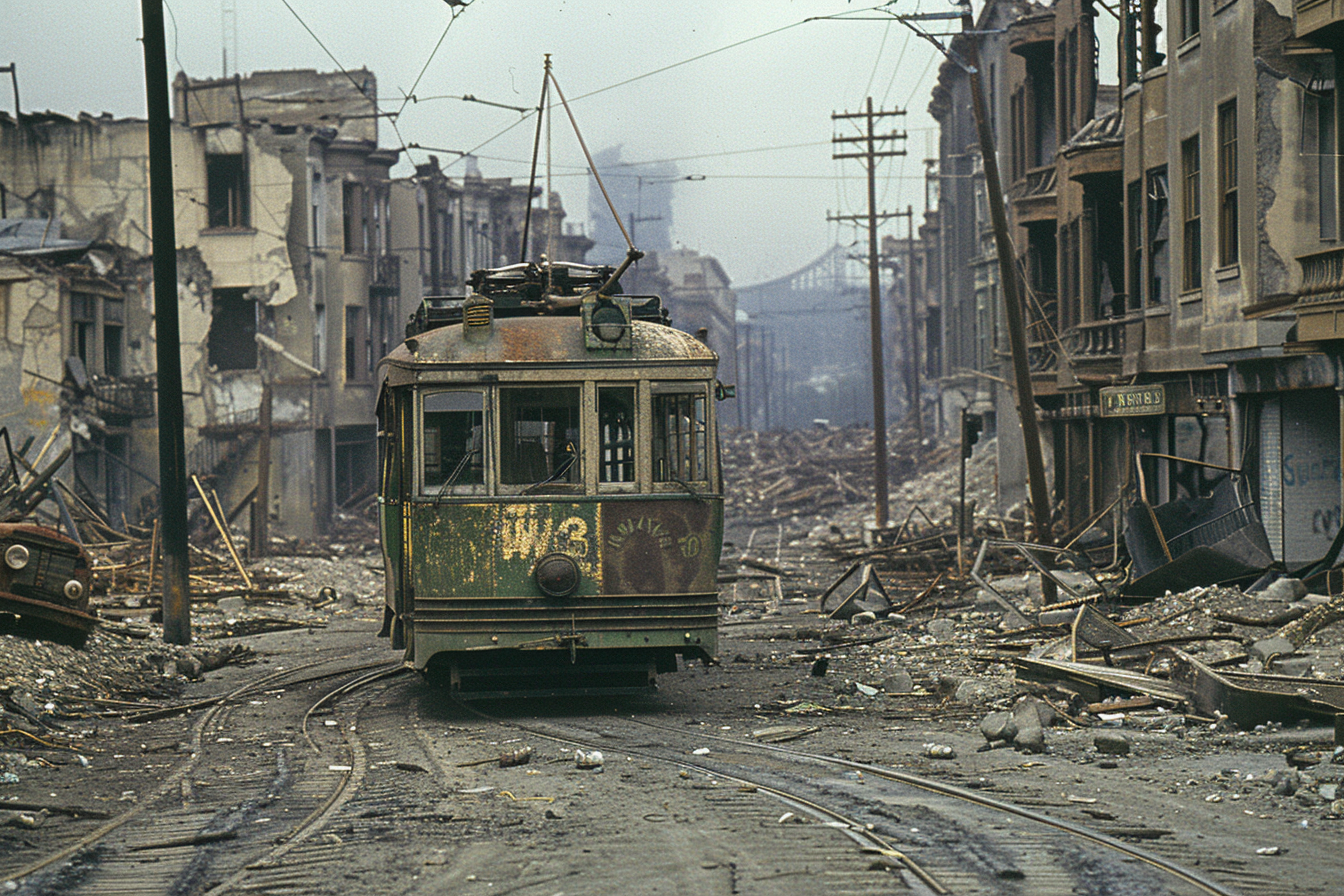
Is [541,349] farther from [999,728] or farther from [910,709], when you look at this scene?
[999,728]

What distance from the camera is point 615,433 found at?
38.5 feet

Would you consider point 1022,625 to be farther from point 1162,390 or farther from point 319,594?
point 319,594

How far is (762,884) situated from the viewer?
6418mm

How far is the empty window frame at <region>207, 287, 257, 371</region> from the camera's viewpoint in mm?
41469

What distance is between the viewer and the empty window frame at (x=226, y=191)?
4122cm

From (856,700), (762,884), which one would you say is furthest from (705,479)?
(762,884)

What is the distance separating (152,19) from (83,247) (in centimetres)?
1733

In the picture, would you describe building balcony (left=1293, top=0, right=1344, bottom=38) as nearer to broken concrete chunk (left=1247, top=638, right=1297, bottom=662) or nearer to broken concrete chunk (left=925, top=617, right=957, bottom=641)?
broken concrete chunk (left=1247, top=638, right=1297, bottom=662)

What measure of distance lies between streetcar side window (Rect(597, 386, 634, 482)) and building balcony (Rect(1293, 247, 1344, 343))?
8054 mm

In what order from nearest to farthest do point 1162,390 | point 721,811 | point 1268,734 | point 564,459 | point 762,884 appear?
point 762,884 < point 721,811 < point 1268,734 < point 564,459 < point 1162,390

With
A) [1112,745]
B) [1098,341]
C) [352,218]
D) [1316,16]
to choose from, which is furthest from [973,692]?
[352,218]

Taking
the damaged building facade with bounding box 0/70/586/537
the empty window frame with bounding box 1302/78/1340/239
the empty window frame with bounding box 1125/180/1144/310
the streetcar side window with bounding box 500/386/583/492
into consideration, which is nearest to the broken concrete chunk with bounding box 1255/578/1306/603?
the empty window frame with bounding box 1302/78/1340/239

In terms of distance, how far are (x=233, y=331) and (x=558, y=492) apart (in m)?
32.6

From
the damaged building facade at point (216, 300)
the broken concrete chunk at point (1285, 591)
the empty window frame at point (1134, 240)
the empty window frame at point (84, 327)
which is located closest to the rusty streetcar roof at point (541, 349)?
the broken concrete chunk at point (1285, 591)
